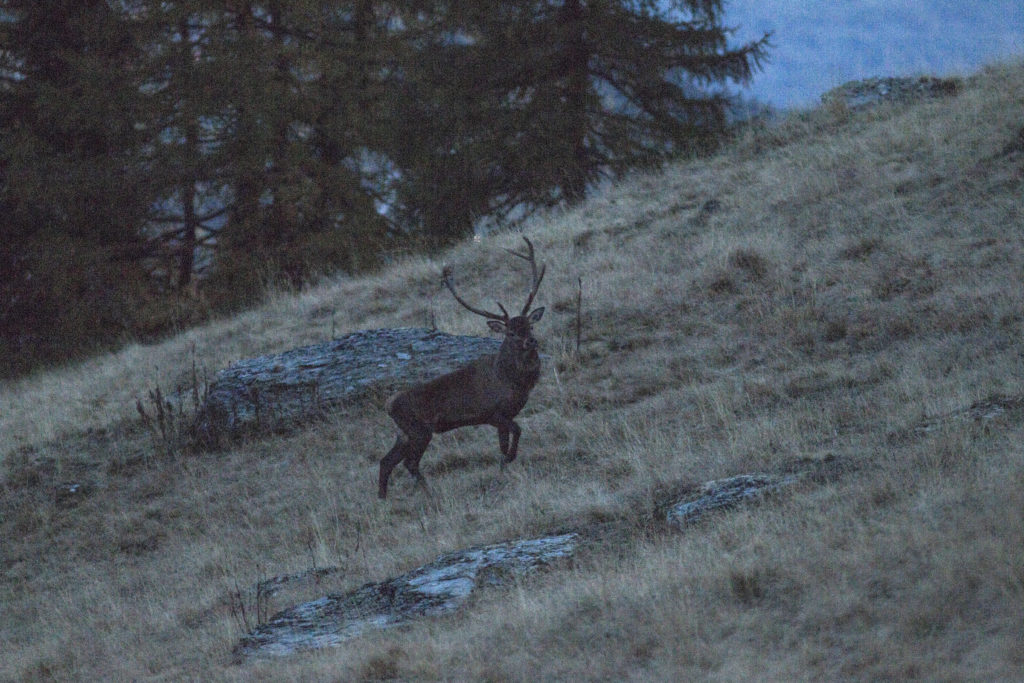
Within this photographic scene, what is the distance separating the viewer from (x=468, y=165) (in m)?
19.5

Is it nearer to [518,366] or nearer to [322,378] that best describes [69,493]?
[322,378]

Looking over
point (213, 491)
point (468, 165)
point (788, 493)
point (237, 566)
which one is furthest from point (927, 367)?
point (468, 165)

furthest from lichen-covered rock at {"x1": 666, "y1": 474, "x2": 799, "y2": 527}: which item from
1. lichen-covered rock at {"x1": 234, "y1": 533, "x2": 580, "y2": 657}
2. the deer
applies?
the deer

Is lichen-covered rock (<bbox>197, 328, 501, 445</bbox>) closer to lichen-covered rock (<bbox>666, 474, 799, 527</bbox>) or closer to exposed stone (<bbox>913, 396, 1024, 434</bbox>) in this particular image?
lichen-covered rock (<bbox>666, 474, 799, 527</bbox>)

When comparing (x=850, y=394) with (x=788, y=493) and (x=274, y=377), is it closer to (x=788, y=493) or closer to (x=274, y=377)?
(x=788, y=493)

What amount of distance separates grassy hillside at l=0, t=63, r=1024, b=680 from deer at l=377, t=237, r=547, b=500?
491 mm

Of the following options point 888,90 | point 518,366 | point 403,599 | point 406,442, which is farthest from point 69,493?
point 888,90

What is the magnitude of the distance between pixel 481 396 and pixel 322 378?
3983mm

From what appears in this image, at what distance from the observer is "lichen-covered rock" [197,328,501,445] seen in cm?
1243

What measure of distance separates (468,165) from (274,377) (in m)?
7.77

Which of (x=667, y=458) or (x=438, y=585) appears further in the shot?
(x=667, y=458)

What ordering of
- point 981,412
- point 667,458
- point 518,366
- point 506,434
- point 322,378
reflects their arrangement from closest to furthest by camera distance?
point 981,412 < point 667,458 < point 518,366 < point 506,434 < point 322,378

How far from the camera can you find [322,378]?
12727mm

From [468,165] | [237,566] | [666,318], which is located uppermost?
[468,165]
